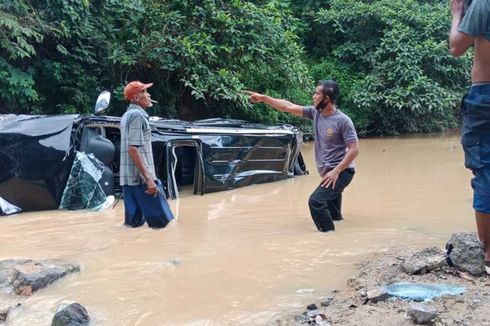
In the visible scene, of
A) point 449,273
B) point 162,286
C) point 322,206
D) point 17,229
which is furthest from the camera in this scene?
point 17,229

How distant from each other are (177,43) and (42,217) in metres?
6.06

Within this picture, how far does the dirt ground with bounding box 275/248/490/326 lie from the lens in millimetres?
3184

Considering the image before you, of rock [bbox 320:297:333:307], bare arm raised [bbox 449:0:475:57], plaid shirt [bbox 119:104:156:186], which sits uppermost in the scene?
bare arm raised [bbox 449:0:475:57]

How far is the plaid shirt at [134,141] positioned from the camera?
594 centimetres

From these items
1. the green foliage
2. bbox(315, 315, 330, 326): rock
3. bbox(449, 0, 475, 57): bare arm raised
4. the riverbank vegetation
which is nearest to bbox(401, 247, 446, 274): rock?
bbox(315, 315, 330, 326): rock

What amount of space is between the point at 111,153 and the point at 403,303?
17.2 feet

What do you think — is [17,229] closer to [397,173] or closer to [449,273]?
[449,273]

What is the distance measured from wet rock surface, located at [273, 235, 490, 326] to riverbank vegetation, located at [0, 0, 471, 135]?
8406mm

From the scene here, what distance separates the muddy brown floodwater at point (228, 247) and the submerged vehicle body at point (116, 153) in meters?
0.25

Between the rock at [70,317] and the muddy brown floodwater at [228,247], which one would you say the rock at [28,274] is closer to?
the muddy brown floodwater at [228,247]

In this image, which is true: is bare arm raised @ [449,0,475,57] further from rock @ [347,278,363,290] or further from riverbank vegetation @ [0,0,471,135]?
riverbank vegetation @ [0,0,471,135]

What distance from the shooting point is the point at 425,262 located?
3957mm

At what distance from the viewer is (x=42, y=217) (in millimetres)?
7137

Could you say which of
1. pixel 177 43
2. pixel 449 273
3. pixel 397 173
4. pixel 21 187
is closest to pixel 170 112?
pixel 177 43
